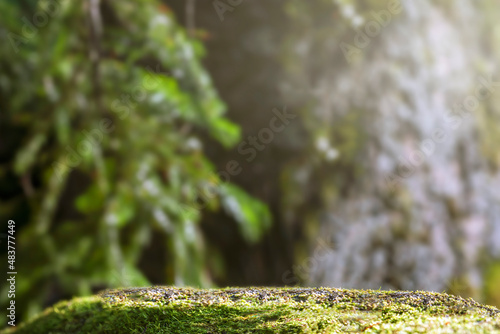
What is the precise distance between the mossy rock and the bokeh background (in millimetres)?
955

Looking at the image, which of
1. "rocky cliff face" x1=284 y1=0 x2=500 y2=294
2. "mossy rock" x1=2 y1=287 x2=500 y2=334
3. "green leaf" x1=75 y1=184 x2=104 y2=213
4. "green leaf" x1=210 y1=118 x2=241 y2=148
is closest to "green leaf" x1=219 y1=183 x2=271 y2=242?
"green leaf" x1=210 y1=118 x2=241 y2=148

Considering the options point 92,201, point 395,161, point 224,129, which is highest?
point 395,161

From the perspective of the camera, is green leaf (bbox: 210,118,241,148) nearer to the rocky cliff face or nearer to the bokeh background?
the bokeh background

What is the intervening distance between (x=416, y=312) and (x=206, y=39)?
192 centimetres

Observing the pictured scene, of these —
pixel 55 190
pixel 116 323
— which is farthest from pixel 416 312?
pixel 55 190

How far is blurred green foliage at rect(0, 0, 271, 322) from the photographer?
172 cm

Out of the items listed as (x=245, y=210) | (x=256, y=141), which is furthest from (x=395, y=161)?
(x=245, y=210)

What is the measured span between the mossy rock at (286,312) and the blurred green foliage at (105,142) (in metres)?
0.88

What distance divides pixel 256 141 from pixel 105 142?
76 centimetres

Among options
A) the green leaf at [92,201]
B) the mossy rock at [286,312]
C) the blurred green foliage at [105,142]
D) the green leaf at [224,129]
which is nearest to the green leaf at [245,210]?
the blurred green foliage at [105,142]

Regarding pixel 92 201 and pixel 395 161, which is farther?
pixel 395 161

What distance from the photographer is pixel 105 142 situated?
1.85 m

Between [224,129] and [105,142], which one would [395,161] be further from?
[105,142]

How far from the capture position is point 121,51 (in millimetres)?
1927
